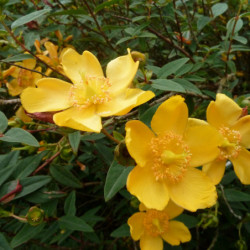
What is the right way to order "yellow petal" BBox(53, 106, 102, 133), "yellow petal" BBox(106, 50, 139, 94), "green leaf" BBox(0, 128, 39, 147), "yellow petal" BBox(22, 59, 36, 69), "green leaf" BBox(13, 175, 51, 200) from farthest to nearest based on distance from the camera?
"yellow petal" BBox(22, 59, 36, 69)
"green leaf" BBox(13, 175, 51, 200)
"yellow petal" BBox(106, 50, 139, 94)
"green leaf" BBox(0, 128, 39, 147)
"yellow petal" BBox(53, 106, 102, 133)

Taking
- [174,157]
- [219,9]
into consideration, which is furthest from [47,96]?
[219,9]

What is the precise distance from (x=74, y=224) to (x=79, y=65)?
675mm

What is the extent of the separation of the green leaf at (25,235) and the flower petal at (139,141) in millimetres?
588

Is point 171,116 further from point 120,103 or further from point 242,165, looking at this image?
point 242,165

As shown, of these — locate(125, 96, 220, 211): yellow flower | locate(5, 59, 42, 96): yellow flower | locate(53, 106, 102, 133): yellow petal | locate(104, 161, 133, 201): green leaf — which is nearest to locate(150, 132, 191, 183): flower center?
locate(125, 96, 220, 211): yellow flower

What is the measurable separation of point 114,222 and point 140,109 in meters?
1.13

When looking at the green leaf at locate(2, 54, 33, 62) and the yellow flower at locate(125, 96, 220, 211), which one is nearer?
the yellow flower at locate(125, 96, 220, 211)

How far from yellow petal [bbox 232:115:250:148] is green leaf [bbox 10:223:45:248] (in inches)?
34.1

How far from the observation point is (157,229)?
1.16 metres

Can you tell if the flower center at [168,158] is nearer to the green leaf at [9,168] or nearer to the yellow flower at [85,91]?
the yellow flower at [85,91]

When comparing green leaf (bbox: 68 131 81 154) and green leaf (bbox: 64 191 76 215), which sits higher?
green leaf (bbox: 68 131 81 154)

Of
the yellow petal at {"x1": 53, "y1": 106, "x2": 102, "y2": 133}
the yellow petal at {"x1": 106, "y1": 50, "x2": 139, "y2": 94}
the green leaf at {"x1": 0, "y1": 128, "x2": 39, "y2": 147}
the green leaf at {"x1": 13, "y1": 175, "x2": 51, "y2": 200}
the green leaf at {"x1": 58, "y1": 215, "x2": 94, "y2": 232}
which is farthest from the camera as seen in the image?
the green leaf at {"x1": 58, "y1": 215, "x2": 94, "y2": 232}

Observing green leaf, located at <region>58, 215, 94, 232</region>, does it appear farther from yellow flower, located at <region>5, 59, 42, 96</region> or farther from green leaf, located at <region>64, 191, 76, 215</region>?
yellow flower, located at <region>5, 59, 42, 96</region>

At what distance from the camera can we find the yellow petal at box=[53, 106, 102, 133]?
0.75 meters
